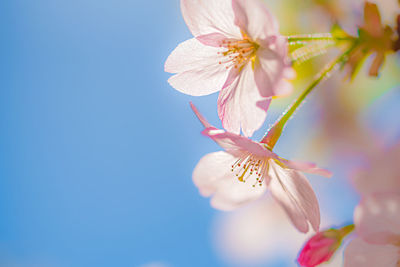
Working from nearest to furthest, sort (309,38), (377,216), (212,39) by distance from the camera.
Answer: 1. (377,216)
2. (309,38)
3. (212,39)

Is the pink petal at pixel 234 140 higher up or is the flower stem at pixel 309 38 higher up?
the flower stem at pixel 309 38

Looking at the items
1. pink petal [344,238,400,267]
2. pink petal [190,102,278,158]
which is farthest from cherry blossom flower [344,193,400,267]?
pink petal [190,102,278,158]

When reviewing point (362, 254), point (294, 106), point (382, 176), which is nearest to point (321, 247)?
point (362, 254)

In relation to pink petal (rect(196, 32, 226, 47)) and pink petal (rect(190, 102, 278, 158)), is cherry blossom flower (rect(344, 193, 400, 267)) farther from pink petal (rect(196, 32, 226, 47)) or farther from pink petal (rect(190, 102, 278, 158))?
pink petal (rect(196, 32, 226, 47))

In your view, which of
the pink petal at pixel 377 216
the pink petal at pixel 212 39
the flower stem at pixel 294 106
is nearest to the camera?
the pink petal at pixel 377 216

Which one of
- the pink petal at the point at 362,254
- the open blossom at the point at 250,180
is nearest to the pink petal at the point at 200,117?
the open blossom at the point at 250,180

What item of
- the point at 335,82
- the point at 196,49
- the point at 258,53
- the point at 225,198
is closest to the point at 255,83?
the point at 258,53

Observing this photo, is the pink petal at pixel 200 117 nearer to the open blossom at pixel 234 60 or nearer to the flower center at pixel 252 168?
the open blossom at pixel 234 60

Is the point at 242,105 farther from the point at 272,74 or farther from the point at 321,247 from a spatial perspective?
the point at 321,247
